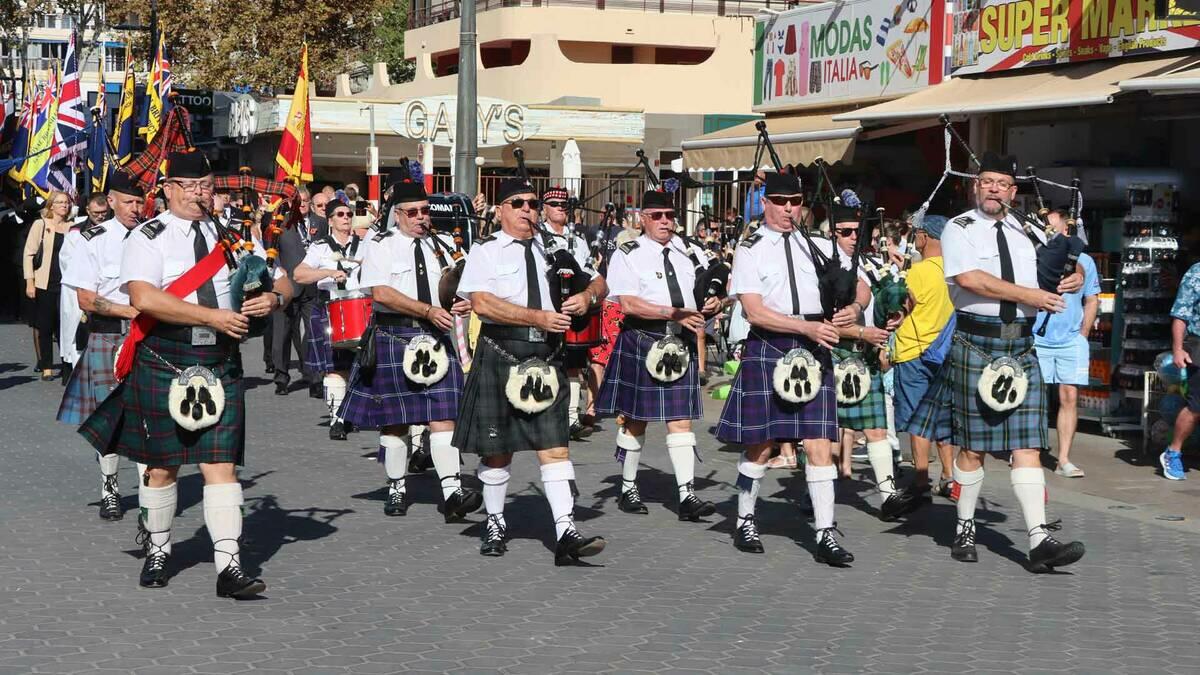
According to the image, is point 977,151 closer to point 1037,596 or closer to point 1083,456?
point 1083,456

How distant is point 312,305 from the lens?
1561 cm

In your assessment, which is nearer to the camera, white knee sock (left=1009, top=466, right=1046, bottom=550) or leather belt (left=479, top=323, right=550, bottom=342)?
white knee sock (left=1009, top=466, right=1046, bottom=550)

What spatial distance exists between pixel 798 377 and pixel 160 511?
299 cm

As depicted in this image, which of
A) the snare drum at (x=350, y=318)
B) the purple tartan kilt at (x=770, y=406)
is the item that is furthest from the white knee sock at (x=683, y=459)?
the snare drum at (x=350, y=318)

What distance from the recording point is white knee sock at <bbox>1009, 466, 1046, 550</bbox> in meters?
7.85

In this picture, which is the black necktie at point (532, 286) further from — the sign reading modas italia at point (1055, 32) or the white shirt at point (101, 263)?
the sign reading modas italia at point (1055, 32)

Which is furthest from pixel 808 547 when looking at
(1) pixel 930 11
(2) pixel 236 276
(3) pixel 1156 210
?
(1) pixel 930 11

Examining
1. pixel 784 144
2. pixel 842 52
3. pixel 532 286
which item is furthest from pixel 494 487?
pixel 842 52

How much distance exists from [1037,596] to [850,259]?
248 cm

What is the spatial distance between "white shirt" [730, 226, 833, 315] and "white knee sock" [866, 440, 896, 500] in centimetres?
166

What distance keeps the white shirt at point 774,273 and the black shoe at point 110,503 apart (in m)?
3.57

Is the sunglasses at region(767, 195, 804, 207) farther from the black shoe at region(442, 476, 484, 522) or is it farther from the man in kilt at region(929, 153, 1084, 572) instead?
the black shoe at region(442, 476, 484, 522)

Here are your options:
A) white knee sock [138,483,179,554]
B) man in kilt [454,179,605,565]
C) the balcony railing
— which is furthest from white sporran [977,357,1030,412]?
the balcony railing

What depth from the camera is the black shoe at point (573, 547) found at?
7.71 meters
